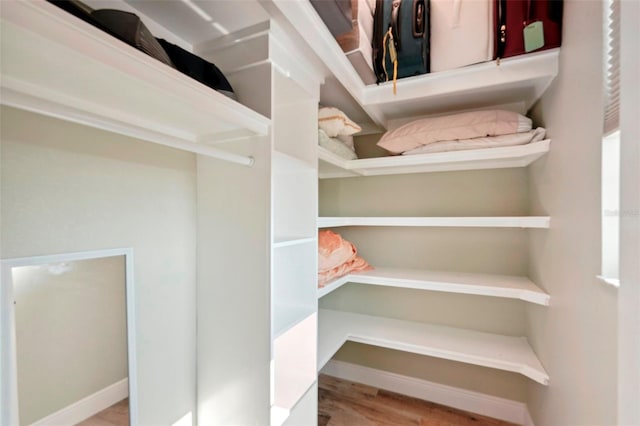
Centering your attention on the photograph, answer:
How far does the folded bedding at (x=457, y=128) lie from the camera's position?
1.41m

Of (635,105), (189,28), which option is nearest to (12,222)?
(189,28)

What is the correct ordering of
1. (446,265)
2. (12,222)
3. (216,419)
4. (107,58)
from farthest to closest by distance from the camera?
1. (446,265)
2. (216,419)
3. (12,222)
4. (107,58)

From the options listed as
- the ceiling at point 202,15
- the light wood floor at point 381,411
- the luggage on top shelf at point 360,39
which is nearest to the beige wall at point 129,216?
the ceiling at point 202,15

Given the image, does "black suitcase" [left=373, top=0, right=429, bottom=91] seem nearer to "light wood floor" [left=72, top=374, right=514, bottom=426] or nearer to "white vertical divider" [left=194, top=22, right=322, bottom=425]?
"white vertical divider" [left=194, top=22, right=322, bottom=425]

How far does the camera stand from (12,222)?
→ 2.20 feet

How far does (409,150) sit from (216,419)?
1.69 meters

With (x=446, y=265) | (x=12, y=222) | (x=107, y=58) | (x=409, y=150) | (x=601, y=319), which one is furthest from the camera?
(x=446, y=265)

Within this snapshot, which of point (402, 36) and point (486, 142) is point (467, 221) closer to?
point (486, 142)

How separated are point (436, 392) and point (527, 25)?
2232 mm

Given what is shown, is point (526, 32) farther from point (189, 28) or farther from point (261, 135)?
point (189, 28)

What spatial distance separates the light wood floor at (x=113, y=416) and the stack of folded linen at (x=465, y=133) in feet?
5.63

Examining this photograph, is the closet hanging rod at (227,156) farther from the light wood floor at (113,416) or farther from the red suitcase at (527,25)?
the red suitcase at (527,25)

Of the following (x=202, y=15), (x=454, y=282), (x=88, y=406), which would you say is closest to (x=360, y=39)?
(x=202, y=15)

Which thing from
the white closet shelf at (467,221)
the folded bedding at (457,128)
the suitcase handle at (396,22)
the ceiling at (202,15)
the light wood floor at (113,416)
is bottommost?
the light wood floor at (113,416)
